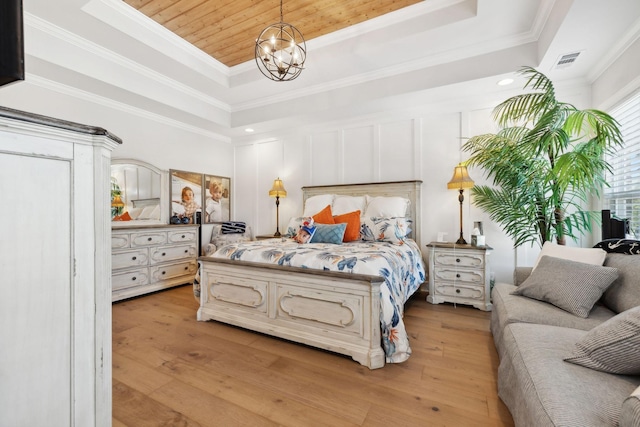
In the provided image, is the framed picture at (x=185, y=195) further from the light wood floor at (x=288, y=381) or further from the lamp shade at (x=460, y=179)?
the lamp shade at (x=460, y=179)

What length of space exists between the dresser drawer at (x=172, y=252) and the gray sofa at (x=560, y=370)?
12.6ft

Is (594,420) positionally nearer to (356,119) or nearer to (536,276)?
(536,276)

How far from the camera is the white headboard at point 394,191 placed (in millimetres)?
3719

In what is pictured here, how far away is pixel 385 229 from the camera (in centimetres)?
325

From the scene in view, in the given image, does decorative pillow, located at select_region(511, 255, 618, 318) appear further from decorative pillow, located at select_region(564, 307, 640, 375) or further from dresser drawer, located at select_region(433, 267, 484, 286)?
dresser drawer, located at select_region(433, 267, 484, 286)

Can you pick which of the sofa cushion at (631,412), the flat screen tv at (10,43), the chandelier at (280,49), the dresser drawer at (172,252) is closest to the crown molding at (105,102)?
the dresser drawer at (172,252)

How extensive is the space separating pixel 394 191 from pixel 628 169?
2.16 m

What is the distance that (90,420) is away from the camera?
0.86 meters

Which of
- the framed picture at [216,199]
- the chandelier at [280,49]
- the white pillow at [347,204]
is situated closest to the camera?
the chandelier at [280,49]

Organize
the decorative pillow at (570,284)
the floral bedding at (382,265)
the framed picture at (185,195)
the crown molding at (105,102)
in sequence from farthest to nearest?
1. the framed picture at (185,195)
2. the crown molding at (105,102)
3. the floral bedding at (382,265)
4. the decorative pillow at (570,284)

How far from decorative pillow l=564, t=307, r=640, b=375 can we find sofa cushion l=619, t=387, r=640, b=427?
0.32 metres

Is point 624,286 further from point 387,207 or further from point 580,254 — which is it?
point 387,207

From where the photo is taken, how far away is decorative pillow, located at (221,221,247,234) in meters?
4.84

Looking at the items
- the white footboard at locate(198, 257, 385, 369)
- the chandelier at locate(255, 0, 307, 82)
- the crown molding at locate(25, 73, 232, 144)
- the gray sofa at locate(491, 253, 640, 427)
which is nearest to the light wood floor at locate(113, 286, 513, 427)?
the white footboard at locate(198, 257, 385, 369)
